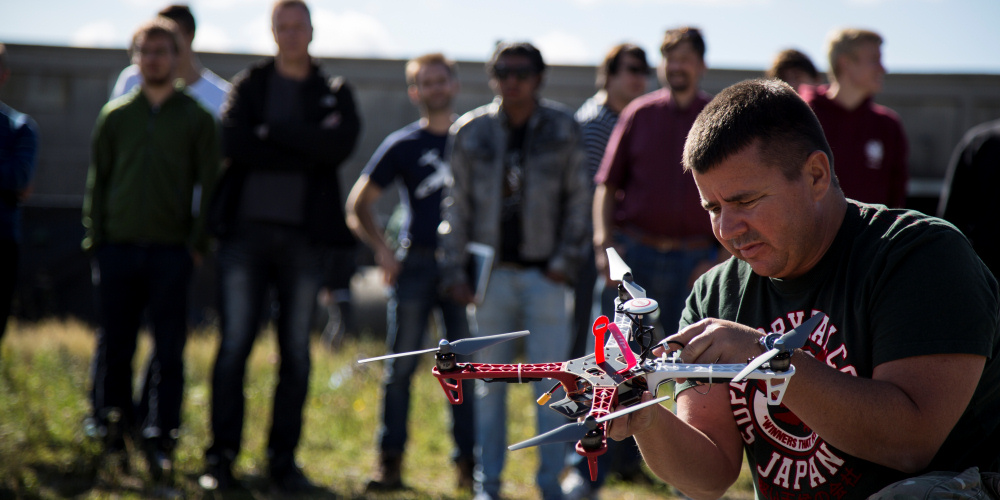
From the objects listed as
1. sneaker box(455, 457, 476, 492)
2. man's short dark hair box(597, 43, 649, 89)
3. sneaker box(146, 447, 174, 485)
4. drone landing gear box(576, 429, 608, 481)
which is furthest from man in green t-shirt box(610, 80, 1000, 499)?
man's short dark hair box(597, 43, 649, 89)

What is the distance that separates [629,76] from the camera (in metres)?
5.73

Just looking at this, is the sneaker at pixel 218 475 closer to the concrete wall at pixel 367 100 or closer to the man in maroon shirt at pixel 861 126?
the man in maroon shirt at pixel 861 126

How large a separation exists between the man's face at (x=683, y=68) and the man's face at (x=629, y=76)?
0.65 meters

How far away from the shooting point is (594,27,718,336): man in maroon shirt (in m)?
4.86

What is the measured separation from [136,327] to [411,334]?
1.63 meters

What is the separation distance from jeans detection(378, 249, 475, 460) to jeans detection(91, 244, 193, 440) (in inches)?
48.8

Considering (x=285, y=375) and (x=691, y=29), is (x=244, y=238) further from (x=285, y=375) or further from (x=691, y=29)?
(x=691, y=29)

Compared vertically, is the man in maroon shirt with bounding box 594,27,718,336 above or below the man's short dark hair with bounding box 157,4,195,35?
below

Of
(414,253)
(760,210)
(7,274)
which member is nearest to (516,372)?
(760,210)

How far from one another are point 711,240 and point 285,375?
2618mm

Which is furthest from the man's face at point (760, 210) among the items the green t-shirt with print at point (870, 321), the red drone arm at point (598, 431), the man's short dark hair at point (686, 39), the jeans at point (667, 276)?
the man's short dark hair at point (686, 39)

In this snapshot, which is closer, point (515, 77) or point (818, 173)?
point (818, 173)

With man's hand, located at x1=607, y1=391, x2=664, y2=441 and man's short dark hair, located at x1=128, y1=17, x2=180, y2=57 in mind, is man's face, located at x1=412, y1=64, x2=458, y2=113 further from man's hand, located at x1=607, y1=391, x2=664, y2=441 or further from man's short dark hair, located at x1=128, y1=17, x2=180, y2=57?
man's hand, located at x1=607, y1=391, x2=664, y2=441

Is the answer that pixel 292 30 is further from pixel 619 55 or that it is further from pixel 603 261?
pixel 603 261
